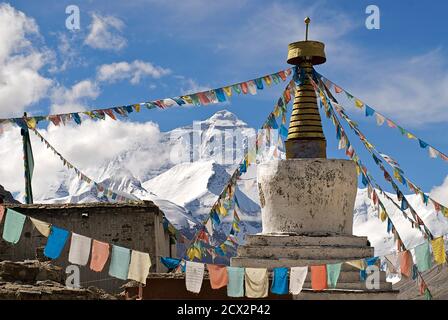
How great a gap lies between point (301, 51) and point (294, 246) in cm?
496

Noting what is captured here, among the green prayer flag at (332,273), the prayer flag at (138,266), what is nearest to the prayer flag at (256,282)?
the green prayer flag at (332,273)

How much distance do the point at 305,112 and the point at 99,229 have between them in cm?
586

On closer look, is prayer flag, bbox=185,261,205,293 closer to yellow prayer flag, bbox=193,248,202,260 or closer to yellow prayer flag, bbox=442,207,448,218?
yellow prayer flag, bbox=193,248,202,260

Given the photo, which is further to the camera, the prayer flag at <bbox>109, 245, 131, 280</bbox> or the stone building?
the stone building

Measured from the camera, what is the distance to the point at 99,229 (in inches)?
772

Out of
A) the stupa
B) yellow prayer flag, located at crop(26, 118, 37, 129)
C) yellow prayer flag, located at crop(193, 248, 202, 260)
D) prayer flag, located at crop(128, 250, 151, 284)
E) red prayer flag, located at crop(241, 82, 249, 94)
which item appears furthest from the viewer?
yellow prayer flag, located at crop(193, 248, 202, 260)

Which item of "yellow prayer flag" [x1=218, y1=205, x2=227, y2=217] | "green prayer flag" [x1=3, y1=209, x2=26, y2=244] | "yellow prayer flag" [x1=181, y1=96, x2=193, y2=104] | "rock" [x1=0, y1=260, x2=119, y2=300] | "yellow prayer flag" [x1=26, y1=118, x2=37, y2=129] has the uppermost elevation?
"yellow prayer flag" [x1=181, y1=96, x2=193, y2=104]

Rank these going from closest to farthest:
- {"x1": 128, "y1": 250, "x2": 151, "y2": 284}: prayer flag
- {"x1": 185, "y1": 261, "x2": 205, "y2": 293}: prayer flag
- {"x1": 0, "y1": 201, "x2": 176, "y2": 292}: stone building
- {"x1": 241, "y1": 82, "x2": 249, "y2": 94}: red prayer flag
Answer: {"x1": 128, "y1": 250, "x2": 151, "y2": 284}: prayer flag
{"x1": 185, "y1": 261, "x2": 205, "y2": 293}: prayer flag
{"x1": 241, "y1": 82, "x2": 249, "y2": 94}: red prayer flag
{"x1": 0, "y1": 201, "x2": 176, "y2": 292}: stone building

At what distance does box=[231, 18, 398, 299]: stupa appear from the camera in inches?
688

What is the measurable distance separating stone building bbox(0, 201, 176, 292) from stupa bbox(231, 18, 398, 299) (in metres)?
2.67

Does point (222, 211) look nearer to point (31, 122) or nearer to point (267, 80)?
point (267, 80)

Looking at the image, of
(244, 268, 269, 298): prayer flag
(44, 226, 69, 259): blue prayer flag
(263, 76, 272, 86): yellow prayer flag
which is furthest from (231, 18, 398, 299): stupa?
(44, 226, 69, 259): blue prayer flag

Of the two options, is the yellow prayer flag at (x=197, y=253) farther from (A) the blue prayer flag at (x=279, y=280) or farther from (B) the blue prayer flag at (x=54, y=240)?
(B) the blue prayer flag at (x=54, y=240)
